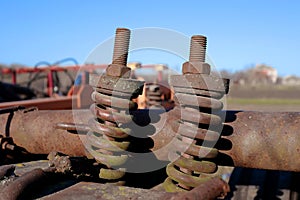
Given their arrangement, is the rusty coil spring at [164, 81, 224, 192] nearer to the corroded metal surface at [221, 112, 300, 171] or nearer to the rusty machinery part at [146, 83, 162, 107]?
the corroded metal surface at [221, 112, 300, 171]

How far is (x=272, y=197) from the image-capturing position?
93.1 inches

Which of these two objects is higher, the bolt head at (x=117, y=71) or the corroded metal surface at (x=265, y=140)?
the bolt head at (x=117, y=71)

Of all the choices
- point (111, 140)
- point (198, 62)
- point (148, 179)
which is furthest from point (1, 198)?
point (148, 179)

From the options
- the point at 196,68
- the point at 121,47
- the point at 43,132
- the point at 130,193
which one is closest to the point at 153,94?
the point at 43,132

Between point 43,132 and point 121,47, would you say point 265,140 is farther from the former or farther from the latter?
point 43,132

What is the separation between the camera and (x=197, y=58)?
1.22 metres

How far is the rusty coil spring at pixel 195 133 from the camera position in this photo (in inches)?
45.1

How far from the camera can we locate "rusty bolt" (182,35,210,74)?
46.3 inches

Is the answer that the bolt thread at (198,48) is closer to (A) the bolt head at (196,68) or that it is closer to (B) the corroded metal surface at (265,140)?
(A) the bolt head at (196,68)

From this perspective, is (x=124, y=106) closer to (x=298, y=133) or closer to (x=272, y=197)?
(x=298, y=133)

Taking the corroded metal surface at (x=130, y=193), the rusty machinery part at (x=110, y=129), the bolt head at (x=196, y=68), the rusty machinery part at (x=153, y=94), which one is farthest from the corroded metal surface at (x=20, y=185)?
A: the rusty machinery part at (x=153, y=94)

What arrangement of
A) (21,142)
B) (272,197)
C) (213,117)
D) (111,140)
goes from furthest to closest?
1. (272,197)
2. (21,142)
3. (111,140)
4. (213,117)

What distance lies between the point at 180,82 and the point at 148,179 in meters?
0.72

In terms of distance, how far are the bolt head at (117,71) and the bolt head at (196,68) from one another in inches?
8.5
